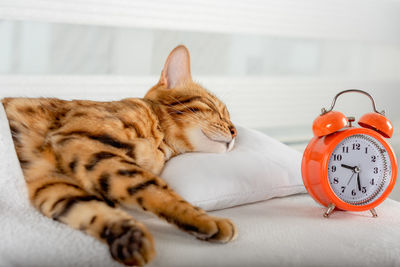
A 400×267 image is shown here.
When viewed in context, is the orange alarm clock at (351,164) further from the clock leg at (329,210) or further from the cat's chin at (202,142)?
the cat's chin at (202,142)

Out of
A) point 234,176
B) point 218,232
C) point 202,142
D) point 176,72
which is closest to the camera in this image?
point 218,232

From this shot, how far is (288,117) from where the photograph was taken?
138 inches

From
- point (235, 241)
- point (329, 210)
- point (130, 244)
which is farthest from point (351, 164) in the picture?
point (130, 244)

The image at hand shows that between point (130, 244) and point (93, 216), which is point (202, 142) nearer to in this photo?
point (93, 216)

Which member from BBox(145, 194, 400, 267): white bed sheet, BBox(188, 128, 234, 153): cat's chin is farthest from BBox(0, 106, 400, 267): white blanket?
BBox(188, 128, 234, 153): cat's chin

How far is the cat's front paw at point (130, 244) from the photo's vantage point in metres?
0.97

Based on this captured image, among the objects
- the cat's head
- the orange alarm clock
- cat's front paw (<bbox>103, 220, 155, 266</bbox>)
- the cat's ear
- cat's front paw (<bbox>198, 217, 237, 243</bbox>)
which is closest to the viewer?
cat's front paw (<bbox>103, 220, 155, 266</bbox>)

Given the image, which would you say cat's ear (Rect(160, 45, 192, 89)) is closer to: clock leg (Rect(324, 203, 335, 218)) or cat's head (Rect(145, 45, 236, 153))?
cat's head (Rect(145, 45, 236, 153))

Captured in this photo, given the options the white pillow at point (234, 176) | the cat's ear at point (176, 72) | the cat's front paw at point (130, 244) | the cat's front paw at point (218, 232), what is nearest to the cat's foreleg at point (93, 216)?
the cat's front paw at point (130, 244)

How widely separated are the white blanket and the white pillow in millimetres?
57

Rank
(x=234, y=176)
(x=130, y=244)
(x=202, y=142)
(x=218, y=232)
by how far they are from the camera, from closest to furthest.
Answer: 1. (x=130, y=244)
2. (x=218, y=232)
3. (x=234, y=176)
4. (x=202, y=142)

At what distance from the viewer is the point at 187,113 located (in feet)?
5.25

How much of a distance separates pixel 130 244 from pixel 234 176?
0.53 m

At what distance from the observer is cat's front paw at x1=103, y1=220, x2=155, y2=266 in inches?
38.2
